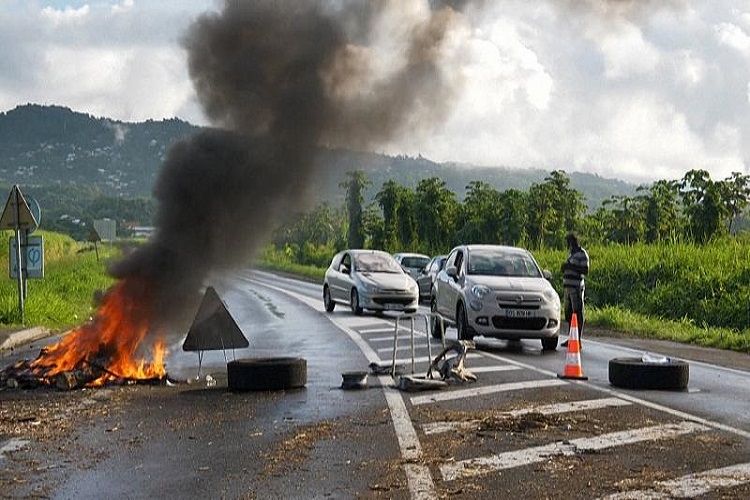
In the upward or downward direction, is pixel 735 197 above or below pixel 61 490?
above

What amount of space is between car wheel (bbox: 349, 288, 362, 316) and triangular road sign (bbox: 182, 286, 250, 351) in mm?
13865

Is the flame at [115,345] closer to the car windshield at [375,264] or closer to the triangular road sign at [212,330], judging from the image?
the triangular road sign at [212,330]

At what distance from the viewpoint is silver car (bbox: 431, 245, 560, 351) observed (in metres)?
17.3

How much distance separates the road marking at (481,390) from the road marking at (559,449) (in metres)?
2.59

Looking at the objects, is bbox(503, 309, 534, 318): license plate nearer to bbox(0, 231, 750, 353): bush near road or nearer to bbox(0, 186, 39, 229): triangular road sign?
bbox(0, 231, 750, 353): bush near road

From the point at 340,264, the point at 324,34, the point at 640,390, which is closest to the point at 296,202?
the point at 324,34

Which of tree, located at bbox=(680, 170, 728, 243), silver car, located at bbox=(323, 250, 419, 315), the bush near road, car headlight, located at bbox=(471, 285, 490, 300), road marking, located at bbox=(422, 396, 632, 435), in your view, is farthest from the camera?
tree, located at bbox=(680, 170, 728, 243)

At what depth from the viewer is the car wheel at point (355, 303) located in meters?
26.8

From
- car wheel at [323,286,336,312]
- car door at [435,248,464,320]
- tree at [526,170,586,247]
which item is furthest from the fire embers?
tree at [526,170,586,247]

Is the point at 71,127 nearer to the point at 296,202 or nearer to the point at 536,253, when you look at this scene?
the point at 536,253

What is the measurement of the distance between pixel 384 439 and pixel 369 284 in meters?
18.1

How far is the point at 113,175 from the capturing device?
161 m

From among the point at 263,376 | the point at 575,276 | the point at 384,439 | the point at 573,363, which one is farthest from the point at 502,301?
the point at 384,439

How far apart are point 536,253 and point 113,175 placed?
129 m
